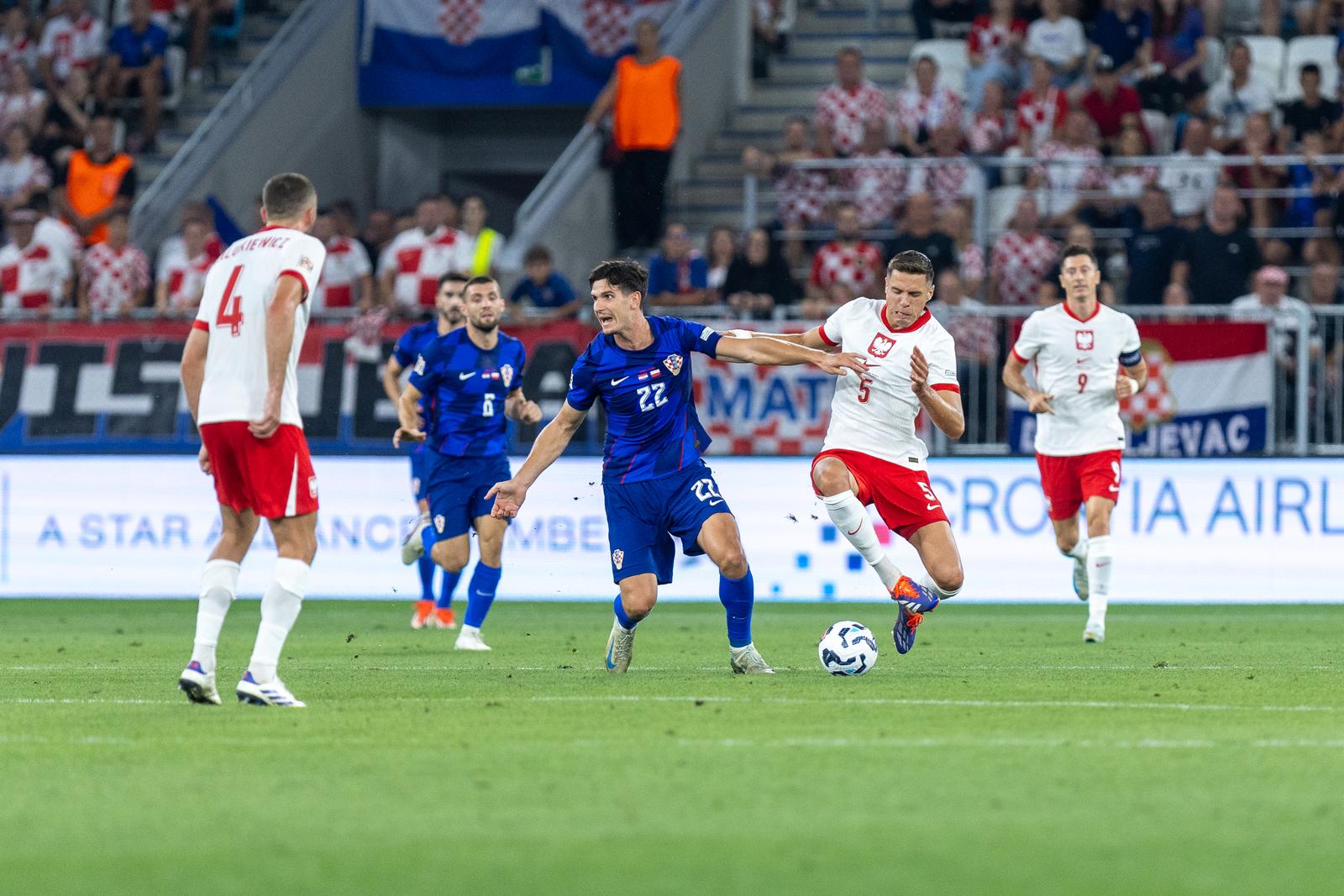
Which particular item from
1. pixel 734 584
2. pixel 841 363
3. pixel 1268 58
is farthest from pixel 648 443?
pixel 1268 58

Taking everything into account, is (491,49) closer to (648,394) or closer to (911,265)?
(911,265)

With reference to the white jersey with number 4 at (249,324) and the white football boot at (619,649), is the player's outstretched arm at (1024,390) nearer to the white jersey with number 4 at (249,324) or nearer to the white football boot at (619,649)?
the white football boot at (619,649)

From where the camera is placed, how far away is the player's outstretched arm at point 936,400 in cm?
1012

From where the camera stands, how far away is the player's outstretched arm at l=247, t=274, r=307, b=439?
27.0ft

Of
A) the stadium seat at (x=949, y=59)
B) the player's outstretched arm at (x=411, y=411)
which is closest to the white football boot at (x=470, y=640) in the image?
the player's outstretched arm at (x=411, y=411)

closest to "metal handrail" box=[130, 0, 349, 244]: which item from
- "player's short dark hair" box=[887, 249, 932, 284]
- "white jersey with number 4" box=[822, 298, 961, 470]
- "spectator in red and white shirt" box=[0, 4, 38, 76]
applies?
"spectator in red and white shirt" box=[0, 4, 38, 76]

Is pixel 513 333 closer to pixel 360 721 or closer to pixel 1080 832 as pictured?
pixel 360 721

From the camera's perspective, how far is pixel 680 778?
6.57 metres

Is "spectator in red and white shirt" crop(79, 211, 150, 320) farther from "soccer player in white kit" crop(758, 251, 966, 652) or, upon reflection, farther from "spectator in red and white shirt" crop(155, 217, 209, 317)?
"soccer player in white kit" crop(758, 251, 966, 652)

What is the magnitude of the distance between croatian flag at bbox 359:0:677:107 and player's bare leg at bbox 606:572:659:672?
15010 mm

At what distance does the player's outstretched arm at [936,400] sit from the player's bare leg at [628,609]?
1.64m

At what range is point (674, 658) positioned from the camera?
11.8 metres

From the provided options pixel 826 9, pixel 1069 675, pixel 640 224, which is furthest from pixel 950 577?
pixel 826 9

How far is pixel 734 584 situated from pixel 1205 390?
→ 8.94 metres
